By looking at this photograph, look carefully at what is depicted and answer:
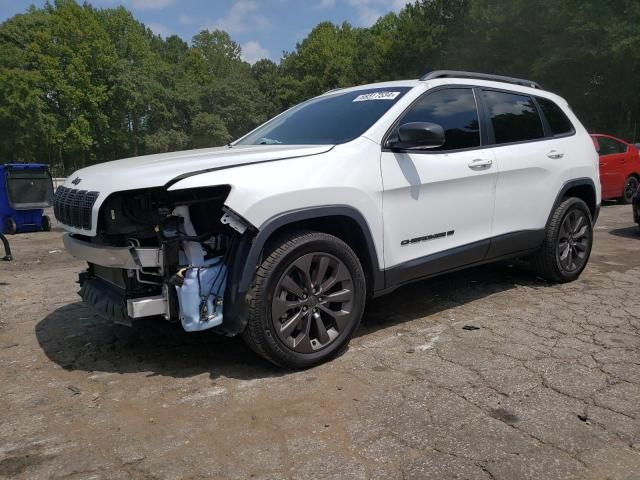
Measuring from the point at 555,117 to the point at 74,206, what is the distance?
169 inches

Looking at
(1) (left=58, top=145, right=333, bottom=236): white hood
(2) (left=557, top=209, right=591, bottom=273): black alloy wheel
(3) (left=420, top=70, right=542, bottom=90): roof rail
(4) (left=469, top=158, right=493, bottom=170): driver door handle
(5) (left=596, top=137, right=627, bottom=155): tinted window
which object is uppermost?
(3) (left=420, top=70, right=542, bottom=90): roof rail

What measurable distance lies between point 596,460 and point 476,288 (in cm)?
287

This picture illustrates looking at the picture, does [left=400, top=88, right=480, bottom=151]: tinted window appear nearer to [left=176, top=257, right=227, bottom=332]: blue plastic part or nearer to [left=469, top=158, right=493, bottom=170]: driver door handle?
[left=469, top=158, right=493, bottom=170]: driver door handle

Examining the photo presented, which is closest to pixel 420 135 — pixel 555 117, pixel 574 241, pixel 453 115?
pixel 453 115

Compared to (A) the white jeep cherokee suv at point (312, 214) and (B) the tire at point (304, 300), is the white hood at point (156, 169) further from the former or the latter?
(B) the tire at point (304, 300)

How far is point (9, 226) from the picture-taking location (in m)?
10.6

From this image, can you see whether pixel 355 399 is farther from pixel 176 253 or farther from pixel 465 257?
pixel 465 257

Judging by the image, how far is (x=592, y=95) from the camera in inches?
1140

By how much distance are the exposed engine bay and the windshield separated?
1043 mm

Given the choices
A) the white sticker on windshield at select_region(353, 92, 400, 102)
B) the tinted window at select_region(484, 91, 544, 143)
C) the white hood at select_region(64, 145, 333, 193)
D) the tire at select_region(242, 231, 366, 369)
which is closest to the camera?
the white hood at select_region(64, 145, 333, 193)

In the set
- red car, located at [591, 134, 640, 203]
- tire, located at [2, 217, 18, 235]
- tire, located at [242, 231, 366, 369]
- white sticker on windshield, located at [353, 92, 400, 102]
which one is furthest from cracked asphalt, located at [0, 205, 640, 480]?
red car, located at [591, 134, 640, 203]

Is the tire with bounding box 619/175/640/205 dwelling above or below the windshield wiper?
below

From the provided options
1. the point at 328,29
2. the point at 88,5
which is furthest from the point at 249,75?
the point at 88,5

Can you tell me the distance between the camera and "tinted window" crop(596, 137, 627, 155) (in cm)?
1140
